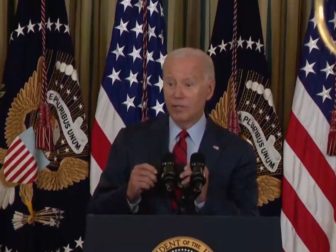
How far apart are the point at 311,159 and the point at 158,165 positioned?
5.30ft

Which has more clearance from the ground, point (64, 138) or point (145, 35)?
point (145, 35)

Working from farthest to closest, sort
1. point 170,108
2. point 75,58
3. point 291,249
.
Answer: point 75,58, point 291,249, point 170,108

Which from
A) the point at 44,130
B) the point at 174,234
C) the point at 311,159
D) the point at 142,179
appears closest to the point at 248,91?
the point at 311,159

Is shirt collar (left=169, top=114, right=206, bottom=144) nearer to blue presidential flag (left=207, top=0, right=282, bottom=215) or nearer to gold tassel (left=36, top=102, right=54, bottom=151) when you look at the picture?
blue presidential flag (left=207, top=0, right=282, bottom=215)

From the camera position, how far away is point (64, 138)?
3719mm

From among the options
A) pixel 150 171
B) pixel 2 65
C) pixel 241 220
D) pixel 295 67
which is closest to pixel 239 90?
pixel 295 67

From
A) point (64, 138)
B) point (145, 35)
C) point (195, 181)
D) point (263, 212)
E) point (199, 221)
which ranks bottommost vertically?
point (199, 221)

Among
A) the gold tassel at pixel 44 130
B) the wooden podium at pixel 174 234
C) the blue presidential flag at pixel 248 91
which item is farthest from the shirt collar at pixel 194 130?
the gold tassel at pixel 44 130

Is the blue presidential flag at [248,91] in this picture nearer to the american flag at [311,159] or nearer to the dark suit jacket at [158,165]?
the american flag at [311,159]

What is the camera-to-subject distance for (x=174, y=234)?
1.70m

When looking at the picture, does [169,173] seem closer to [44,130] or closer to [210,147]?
[210,147]

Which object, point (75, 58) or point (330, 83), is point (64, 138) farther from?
point (330, 83)

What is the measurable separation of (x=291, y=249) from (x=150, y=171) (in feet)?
6.20

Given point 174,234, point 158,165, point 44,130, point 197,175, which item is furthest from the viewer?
point 44,130
